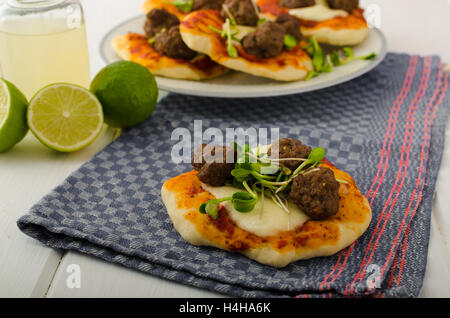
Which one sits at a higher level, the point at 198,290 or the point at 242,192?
the point at 242,192

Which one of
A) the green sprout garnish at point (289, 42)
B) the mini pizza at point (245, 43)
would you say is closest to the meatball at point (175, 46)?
the mini pizza at point (245, 43)

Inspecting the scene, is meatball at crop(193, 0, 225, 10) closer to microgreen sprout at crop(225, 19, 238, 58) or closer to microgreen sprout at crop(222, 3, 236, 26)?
microgreen sprout at crop(222, 3, 236, 26)

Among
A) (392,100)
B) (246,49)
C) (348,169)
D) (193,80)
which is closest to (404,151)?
(348,169)

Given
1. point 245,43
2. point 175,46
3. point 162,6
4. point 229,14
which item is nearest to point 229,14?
point 229,14

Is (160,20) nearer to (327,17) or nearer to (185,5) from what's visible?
(185,5)

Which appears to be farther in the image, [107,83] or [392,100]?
[392,100]

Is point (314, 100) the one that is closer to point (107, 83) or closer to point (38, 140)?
point (107, 83)

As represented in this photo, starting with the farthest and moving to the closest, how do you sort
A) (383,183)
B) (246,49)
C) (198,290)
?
(246,49)
(383,183)
(198,290)
